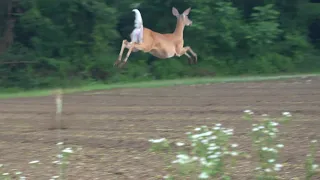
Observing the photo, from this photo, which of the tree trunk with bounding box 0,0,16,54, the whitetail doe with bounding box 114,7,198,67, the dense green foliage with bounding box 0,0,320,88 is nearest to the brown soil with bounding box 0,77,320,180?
the whitetail doe with bounding box 114,7,198,67

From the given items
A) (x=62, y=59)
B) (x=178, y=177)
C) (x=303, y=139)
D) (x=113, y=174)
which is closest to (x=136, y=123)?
(x=303, y=139)

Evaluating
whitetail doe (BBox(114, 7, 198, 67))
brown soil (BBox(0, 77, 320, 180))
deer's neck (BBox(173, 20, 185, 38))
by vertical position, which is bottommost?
brown soil (BBox(0, 77, 320, 180))

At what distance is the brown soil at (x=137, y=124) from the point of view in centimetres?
892

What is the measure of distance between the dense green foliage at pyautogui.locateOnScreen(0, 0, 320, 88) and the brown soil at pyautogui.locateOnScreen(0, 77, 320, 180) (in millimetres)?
8205

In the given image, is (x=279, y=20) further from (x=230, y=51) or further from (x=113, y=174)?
(x=113, y=174)

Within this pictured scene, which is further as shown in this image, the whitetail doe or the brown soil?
the whitetail doe

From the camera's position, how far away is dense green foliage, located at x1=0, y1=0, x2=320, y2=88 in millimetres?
28531

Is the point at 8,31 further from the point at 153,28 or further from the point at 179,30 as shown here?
the point at 179,30

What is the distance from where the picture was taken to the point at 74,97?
18984mm

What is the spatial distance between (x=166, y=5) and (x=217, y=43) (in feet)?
8.27

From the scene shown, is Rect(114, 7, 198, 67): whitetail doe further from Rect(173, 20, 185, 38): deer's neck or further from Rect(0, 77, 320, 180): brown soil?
Rect(0, 77, 320, 180): brown soil

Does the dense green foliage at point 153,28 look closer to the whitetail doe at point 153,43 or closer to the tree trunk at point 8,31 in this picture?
the tree trunk at point 8,31

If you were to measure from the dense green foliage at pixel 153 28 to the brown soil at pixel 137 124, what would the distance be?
26.9 feet

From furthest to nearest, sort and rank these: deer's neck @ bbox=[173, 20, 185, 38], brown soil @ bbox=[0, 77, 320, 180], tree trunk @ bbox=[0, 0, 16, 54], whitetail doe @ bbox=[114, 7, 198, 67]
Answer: tree trunk @ bbox=[0, 0, 16, 54] → deer's neck @ bbox=[173, 20, 185, 38] → whitetail doe @ bbox=[114, 7, 198, 67] → brown soil @ bbox=[0, 77, 320, 180]
